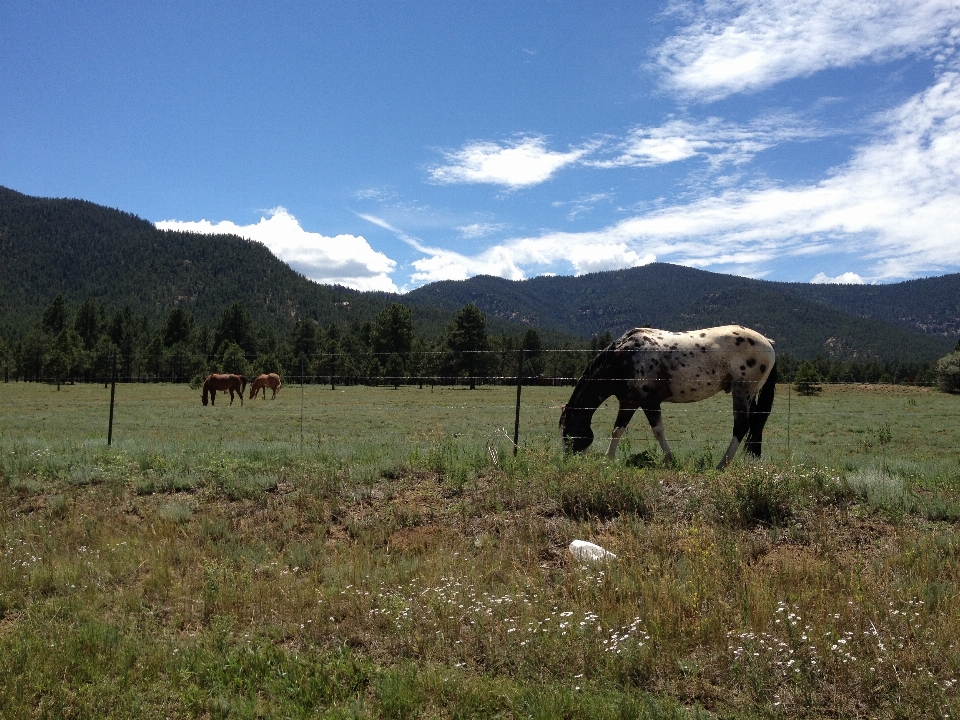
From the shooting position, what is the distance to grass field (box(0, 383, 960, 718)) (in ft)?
13.3

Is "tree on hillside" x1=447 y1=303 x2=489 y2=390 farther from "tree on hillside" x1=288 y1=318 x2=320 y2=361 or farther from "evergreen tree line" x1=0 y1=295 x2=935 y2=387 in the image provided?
"tree on hillside" x1=288 y1=318 x2=320 y2=361

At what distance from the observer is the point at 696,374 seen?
10.5 m

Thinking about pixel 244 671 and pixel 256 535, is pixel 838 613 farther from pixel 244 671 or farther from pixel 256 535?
pixel 256 535

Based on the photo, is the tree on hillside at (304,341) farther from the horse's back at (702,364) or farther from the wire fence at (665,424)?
the horse's back at (702,364)

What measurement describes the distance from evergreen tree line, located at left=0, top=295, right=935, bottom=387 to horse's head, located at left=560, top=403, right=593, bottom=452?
2482cm

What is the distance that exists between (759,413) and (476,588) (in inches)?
279

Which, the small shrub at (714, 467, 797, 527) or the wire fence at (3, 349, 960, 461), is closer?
the small shrub at (714, 467, 797, 527)

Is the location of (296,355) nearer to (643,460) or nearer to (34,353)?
(34,353)

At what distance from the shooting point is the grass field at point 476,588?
405cm

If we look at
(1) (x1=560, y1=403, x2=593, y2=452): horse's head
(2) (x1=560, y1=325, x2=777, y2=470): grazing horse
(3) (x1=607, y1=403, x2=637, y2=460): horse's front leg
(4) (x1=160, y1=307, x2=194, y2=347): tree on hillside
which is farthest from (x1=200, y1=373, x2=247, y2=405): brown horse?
(4) (x1=160, y1=307, x2=194, y2=347): tree on hillside

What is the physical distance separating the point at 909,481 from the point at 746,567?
4403 mm

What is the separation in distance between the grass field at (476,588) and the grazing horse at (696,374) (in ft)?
4.01

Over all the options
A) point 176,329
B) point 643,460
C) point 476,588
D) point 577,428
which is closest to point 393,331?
point 176,329

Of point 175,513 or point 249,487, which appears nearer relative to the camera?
point 175,513
